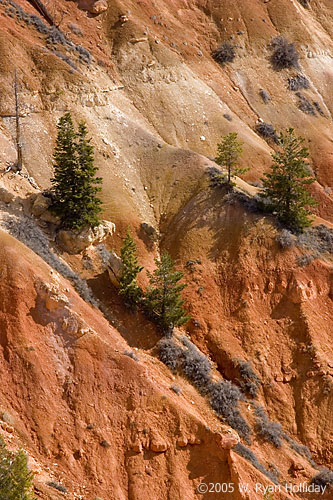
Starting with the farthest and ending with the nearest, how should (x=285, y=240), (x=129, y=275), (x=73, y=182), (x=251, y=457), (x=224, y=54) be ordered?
(x=224, y=54)
(x=285, y=240)
(x=73, y=182)
(x=129, y=275)
(x=251, y=457)

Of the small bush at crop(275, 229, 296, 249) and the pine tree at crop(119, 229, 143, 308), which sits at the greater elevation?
the small bush at crop(275, 229, 296, 249)

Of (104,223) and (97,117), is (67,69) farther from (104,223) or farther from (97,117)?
(104,223)

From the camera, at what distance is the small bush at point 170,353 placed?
2855 cm

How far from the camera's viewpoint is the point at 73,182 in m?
31.2

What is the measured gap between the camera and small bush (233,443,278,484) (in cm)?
2581

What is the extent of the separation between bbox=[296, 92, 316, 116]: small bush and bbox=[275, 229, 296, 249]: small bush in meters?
29.0

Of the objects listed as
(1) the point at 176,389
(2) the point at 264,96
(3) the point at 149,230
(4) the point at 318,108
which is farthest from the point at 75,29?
(1) the point at 176,389

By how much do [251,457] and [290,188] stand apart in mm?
20093

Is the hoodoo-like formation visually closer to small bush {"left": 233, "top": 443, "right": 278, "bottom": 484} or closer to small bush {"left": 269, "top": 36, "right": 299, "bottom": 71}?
small bush {"left": 233, "top": 443, "right": 278, "bottom": 484}

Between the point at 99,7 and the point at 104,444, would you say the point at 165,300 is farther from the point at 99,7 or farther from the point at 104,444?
the point at 99,7

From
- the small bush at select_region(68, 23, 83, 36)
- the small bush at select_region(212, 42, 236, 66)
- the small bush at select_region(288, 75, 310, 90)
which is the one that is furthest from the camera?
the small bush at select_region(288, 75, 310, 90)

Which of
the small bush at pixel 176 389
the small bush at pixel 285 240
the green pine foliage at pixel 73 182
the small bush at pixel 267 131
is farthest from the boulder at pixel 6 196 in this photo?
the small bush at pixel 267 131

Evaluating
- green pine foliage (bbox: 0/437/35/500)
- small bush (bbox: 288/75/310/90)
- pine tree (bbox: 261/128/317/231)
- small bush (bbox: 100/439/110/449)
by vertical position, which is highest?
small bush (bbox: 288/75/310/90)

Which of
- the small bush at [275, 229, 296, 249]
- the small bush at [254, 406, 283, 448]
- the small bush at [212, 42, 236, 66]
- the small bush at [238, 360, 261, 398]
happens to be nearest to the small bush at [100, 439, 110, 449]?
the small bush at [254, 406, 283, 448]
